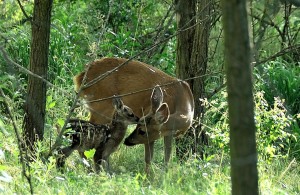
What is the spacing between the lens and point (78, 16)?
11.6m

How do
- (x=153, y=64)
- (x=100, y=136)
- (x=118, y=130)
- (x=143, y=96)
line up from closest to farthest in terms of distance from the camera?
(x=100, y=136) < (x=118, y=130) < (x=143, y=96) < (x=153, y=64)

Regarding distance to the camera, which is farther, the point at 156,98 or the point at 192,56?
the point at 192,56

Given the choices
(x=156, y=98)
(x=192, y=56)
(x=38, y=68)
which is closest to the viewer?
(x=38, y=68)

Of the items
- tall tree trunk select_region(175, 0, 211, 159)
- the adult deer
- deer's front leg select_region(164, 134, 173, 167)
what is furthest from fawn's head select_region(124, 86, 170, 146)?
tall tree trunk select_region(175, 0, 211, 159)

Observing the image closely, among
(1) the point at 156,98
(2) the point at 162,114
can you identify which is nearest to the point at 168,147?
(2) the point at 162,114

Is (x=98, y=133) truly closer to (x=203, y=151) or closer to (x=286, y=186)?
(x=203, y=151)

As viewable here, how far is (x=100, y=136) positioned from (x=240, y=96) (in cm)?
491

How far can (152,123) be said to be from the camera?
755 cm

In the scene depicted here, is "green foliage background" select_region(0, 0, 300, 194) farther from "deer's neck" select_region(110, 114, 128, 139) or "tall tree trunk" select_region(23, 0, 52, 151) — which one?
"deer's neck" select_region(110, 114, 128, 139)

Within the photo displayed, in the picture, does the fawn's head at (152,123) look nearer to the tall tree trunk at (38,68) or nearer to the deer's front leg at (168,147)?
the deer's front leg at (168,147)

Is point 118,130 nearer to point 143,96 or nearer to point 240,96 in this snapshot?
point 143,96

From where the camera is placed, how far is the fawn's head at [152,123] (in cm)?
743

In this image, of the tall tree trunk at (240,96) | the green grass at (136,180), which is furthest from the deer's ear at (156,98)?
the tall tree trunk at (240,96)

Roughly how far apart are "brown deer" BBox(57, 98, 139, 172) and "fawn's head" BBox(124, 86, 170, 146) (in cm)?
18
